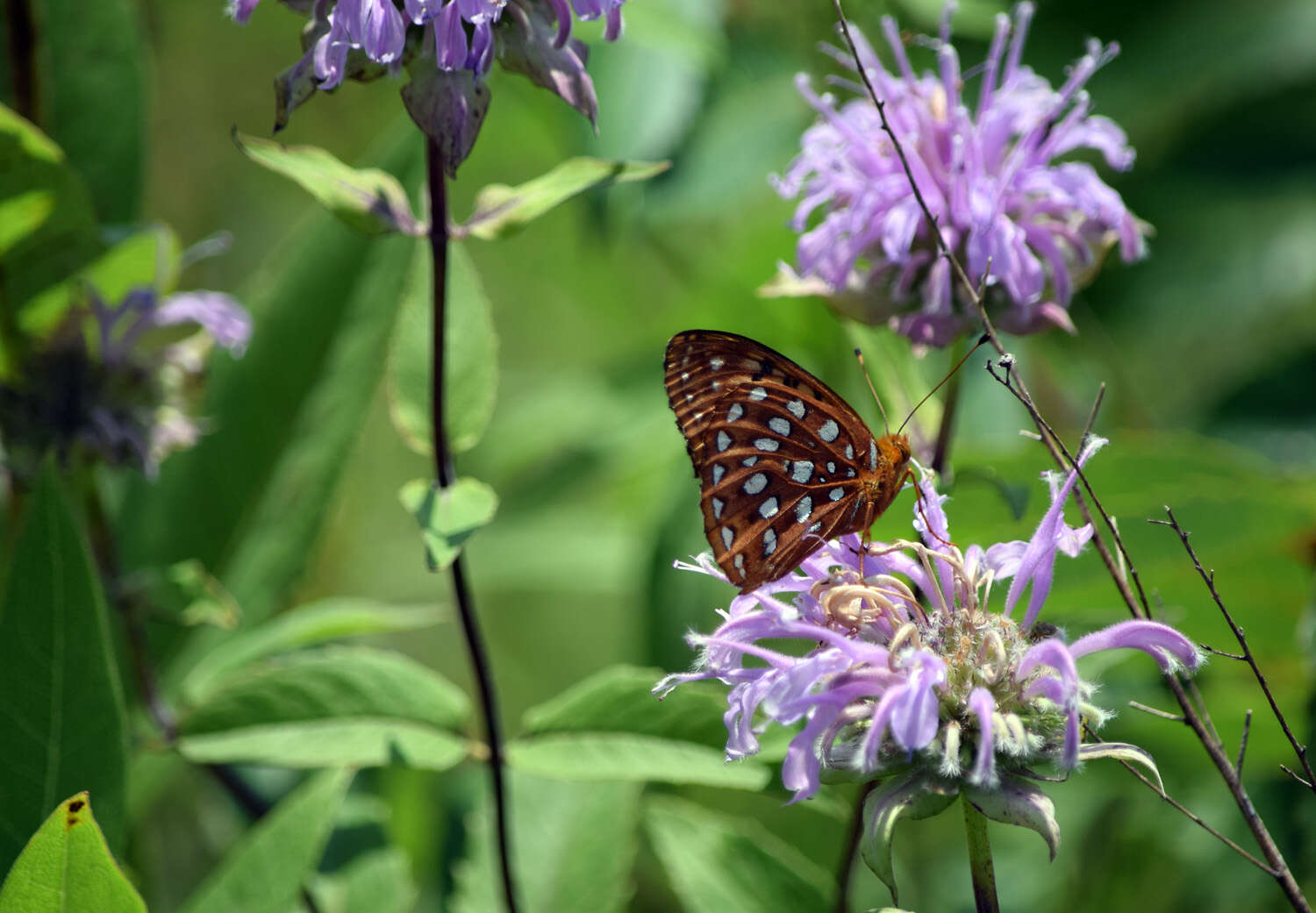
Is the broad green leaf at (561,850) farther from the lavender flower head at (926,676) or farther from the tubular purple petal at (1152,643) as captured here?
the tubular purple petal at (1152,643)

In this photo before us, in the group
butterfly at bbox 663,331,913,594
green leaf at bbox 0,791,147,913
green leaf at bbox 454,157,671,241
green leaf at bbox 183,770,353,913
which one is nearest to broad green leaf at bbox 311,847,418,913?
green leaf at bbox 183,770,353,913

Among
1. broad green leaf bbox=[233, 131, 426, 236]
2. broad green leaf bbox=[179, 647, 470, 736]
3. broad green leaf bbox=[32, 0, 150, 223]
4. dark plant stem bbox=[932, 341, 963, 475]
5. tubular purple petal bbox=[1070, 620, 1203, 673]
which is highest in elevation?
broad green leaf bbox=[32, 0, 150, 223]

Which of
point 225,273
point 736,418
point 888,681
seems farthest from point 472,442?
point 225,273

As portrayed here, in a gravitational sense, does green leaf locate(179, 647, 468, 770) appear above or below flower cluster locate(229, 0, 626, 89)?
below

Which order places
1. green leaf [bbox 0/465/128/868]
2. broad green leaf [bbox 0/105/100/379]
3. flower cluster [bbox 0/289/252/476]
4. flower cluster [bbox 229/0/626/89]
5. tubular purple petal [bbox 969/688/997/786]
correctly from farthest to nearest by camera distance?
flower cluster [bbox 0/289/252/476]
broad green leaf [bbox 0/105/100/379]
green leaf [bbox 0/465/128/868]
flower cluster [bbox 229/0/626/89]
tubular purple petal [bbox 969/688/997/786]

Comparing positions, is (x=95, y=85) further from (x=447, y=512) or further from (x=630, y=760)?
(x=630, y=760)

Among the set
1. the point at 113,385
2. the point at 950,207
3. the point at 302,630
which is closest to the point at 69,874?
the point at 302,630

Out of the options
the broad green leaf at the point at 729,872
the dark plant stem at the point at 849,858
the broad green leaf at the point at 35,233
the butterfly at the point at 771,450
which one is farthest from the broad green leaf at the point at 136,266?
the dark plant stem at the point at 849,858

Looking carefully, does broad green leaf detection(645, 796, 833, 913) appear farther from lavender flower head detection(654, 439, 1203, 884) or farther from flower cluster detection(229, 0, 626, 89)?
flower cluster detection(229, 0, 626, 89)
